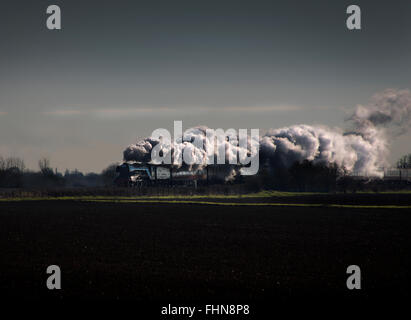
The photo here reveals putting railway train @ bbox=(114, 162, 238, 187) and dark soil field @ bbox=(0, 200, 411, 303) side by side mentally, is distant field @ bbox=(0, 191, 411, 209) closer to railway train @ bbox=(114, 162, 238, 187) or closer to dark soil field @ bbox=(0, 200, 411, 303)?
railway train @ bbox=(114, 162, 238, 187)

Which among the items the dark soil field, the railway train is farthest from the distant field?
the dark soil field

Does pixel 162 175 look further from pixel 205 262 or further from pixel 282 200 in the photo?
pixel 205 262

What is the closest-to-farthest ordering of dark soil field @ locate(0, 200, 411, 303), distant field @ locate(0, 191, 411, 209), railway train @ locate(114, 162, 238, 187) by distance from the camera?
dark soil field @ locate(0, 200, 411, 303), distant field @ locate(0, 191, 411, 209), railway train @ locate(114, 162, 238, 187)

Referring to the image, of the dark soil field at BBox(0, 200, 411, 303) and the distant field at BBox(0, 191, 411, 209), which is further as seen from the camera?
the distant field at BBox(0, 191, 411, 209)

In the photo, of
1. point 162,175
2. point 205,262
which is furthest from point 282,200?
point 205,262

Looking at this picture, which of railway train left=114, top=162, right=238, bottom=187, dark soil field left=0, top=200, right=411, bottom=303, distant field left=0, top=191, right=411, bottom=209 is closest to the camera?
dark soil field left=0, top=200, right=411, bottom=303

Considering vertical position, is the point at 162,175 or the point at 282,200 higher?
the point at 162,175

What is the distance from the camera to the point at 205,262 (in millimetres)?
20219

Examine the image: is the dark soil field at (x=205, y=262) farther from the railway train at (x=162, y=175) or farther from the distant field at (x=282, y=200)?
the railway train at (x=162, y=175)

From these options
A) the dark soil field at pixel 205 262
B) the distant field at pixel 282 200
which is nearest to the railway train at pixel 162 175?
the distant field at pixel 282 200

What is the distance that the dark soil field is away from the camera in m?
15.2
